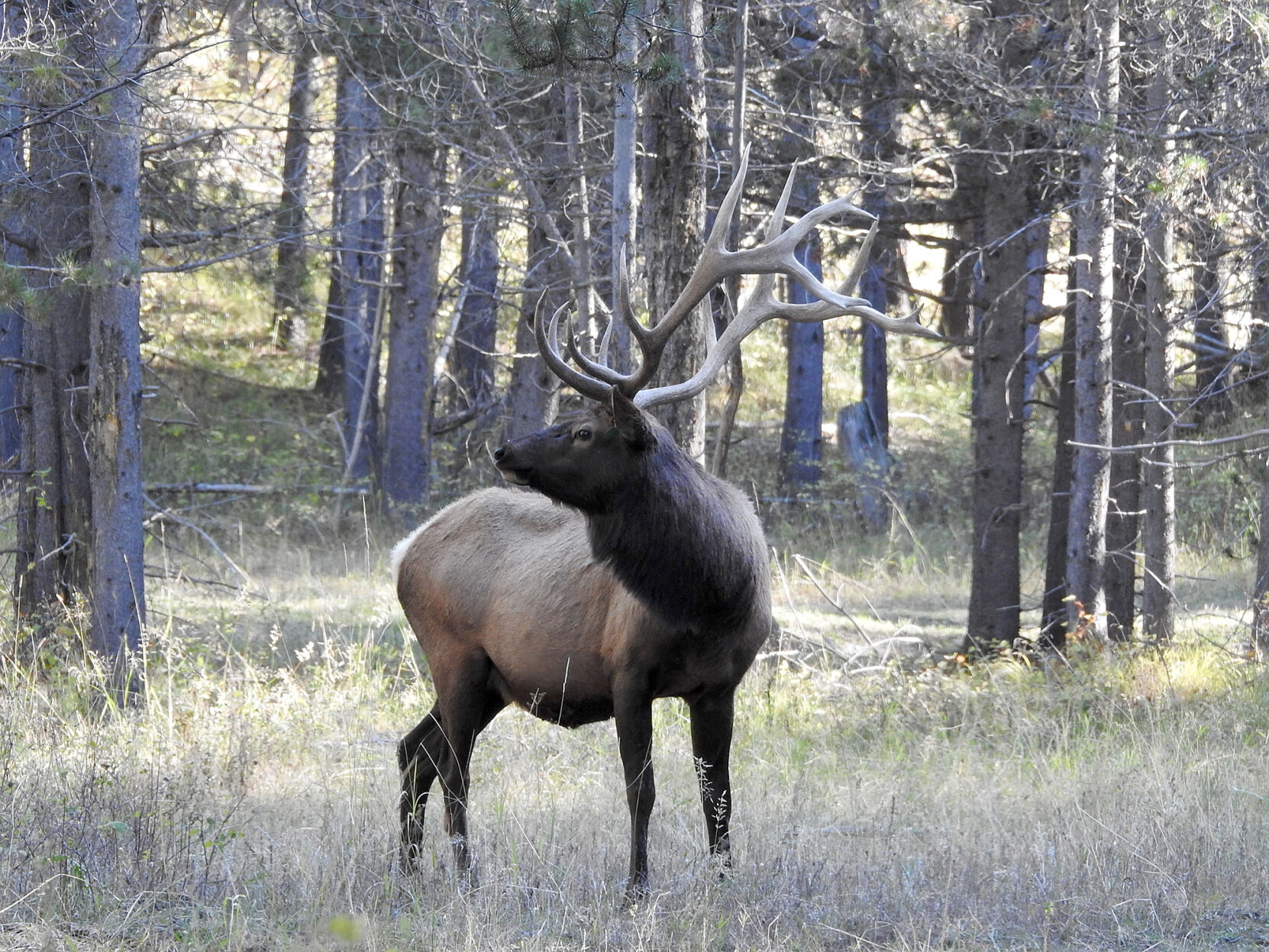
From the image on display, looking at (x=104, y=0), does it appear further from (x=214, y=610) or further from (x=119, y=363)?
(x=214, y=610)

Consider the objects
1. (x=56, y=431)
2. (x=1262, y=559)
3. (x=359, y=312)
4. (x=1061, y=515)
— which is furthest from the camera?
(x=359, y=312)

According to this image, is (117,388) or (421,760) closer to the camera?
(421,760)

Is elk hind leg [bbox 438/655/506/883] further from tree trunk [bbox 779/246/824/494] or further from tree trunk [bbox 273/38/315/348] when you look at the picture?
tree trunk [bbox 779/246/824/494]

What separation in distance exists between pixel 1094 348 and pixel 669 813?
5.69m

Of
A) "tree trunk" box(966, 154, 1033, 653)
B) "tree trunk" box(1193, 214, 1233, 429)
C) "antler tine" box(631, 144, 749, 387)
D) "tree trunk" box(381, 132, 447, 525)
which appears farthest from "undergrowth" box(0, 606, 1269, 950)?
"tree trunk" box(381, 132, 447, 525)

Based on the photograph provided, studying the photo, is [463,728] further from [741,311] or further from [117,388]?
[117,388]

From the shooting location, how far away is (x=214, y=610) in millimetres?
10992

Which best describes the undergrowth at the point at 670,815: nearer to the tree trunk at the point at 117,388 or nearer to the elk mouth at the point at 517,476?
the tree trunk at the point at 117,388

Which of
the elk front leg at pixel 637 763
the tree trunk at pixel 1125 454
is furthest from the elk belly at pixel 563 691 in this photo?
the tree trunk at pixel 1125 454

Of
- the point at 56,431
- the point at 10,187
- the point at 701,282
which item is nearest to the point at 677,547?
the point at 701,282

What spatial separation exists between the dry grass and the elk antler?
6.12 feet

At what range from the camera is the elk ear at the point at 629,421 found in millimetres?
4980

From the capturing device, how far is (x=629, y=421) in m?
5.02

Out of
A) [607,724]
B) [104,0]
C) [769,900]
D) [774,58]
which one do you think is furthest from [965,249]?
[769,900]
